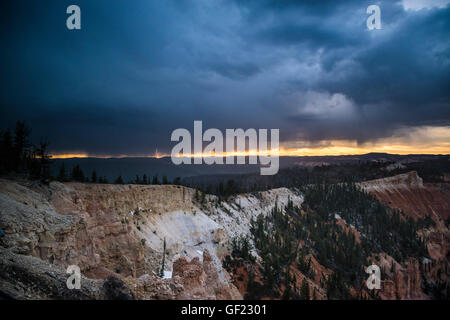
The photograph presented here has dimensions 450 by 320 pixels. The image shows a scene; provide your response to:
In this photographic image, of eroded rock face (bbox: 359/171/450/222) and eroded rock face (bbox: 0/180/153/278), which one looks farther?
eroded rock face (bbox: 359/171/450/222)

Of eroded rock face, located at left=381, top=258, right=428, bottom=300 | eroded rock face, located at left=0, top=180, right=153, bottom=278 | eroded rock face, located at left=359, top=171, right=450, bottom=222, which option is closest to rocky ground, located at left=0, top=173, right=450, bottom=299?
eroded rock face, located at left=0, top=180, right=153, bottom=278

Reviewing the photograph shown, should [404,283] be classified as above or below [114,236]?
below

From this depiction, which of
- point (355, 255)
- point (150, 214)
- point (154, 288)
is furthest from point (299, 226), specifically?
point (154, 288)

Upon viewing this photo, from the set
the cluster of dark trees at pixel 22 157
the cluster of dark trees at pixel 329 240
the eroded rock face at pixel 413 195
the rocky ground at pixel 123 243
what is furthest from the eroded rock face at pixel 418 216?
the cluster of dark trees at pixel 22 157

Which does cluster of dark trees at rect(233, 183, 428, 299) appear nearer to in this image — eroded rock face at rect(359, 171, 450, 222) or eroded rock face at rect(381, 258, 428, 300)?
eroded rock face at rect(381, 258, 428, 300)

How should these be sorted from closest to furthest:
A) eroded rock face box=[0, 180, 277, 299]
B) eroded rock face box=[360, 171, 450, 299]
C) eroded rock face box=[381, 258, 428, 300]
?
eroded rock face box=[0, 180, 277, 299] < eroded rock face box=[381, 258, 428, 300] < eroded rock face box=[360, 171, 450, 299]

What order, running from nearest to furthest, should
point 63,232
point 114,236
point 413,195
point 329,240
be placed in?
point 63,232 < point 114,236 < point 329,240 < point 413,195

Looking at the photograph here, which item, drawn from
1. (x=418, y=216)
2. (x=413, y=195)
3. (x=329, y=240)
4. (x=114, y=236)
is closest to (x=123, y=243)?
(x=114, y=236)

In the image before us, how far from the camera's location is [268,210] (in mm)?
48438

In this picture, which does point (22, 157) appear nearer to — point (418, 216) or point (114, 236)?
point (114, 236)

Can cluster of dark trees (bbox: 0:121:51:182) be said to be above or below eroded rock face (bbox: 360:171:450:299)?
above

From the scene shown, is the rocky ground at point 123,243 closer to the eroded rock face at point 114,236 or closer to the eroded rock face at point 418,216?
the eroded rock face at point 114,236
